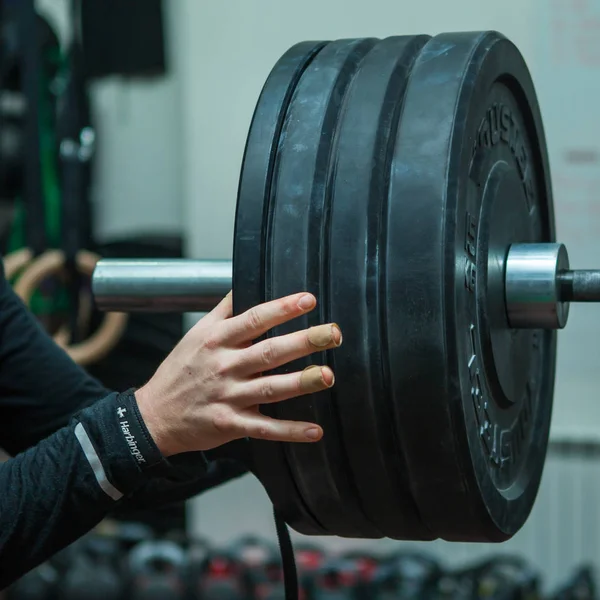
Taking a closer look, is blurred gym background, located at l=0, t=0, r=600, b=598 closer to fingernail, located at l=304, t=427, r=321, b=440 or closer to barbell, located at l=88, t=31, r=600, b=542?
barbell, located at l=88, t=31, r=600, b=542

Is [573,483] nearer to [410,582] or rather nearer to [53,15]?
[410,582]

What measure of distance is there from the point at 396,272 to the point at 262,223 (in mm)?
120

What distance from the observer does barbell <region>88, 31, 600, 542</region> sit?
2.52ft

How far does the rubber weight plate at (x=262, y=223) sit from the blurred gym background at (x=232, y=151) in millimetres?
1645

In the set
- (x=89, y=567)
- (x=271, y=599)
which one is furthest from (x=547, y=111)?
(x=89, y=567)

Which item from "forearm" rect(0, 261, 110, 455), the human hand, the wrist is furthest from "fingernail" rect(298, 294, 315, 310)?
"forearm" rect(0, 261, 110, 455)

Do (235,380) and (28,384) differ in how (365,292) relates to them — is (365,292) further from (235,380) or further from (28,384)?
(28,384)

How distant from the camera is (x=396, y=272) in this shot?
768 mm

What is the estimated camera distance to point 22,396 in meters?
1.06

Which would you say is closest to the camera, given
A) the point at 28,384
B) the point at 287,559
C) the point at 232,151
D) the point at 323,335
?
the point at 323,335

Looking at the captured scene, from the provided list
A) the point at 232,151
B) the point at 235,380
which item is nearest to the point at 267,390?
the point at 235,380

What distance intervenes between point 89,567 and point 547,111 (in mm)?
1649

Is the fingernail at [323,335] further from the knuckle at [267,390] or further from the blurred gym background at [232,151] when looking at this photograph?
the blurred gym background at [232,151]

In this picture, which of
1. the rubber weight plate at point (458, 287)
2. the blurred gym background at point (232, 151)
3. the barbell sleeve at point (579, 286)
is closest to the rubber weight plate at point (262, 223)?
the rubber weight plate at point (458, 287)
